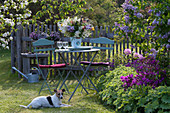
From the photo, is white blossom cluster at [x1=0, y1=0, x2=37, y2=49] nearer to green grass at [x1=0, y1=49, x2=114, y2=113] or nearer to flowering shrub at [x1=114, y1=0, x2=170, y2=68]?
green grass at [x1=0, y1=49, x2=114, y2=113]

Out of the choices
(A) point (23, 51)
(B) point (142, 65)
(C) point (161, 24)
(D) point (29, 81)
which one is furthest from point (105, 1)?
(C) point (161, 24)

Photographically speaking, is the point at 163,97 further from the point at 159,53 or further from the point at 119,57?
the point at 119,57

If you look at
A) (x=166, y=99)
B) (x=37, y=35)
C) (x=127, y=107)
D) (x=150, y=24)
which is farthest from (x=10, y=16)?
(x=37, y=35)

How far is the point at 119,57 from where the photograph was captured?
21.7 ft

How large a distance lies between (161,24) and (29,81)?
15.4 feet

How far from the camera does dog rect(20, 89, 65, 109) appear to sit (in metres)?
4.56

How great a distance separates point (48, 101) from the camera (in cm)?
462

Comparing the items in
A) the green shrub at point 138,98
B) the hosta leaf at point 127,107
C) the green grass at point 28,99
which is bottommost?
the green grass at point 28,99

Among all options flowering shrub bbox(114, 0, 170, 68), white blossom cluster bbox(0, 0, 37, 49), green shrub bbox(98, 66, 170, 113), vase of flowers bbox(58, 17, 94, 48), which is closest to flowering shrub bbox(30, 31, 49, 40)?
vase of flowers bbox(58, 17, 94, 48)

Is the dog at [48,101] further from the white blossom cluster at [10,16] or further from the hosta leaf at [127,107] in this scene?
the hosta leaf at [127,107]

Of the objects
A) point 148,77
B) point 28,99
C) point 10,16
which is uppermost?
point 10,16

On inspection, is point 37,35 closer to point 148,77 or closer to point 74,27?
point 74,27

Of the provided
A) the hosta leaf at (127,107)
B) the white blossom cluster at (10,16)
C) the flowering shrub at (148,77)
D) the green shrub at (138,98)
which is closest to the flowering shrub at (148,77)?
the flowering shrub at (148,77)

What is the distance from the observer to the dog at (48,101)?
4.56 m
